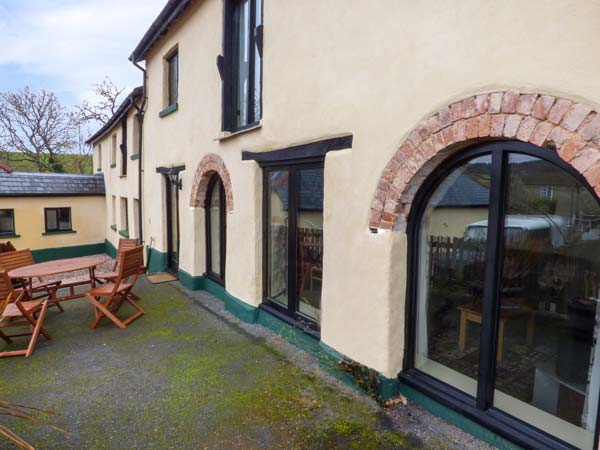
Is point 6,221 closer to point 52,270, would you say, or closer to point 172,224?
point 172,224

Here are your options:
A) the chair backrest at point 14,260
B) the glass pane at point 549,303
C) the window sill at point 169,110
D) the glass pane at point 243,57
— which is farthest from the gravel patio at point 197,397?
the window sill at point 169,110

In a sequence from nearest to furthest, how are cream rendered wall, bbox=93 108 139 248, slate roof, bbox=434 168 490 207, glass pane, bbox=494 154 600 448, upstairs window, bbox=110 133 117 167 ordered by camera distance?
1. glass pane, bbox=494 154 600 448
2. slate roof, bbox=434 168 490 207
3. cream rendered wall, bbox=93 108 139 248
4. upstairs window, bbox=110 133 117 167

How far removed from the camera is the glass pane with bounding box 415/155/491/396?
307 centimetres

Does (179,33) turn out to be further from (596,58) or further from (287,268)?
(596,58)

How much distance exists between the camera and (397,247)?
3438mm

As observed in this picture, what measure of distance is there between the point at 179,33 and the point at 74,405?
739cm

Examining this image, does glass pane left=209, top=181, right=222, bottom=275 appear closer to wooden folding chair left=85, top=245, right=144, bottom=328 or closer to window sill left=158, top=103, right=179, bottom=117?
wooden folding chair left=85, top=245, right=144, bottom=328

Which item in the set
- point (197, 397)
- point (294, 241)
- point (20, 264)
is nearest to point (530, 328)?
point (294, 241)

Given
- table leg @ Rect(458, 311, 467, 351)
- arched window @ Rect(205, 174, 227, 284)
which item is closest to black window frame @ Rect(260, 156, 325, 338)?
table leg @ Rect(458, 311, 467, 351)

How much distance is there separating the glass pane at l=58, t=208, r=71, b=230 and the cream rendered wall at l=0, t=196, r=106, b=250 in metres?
0.16

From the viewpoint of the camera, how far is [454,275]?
327cm

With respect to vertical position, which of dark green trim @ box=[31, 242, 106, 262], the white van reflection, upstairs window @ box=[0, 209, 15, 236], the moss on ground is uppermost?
the white van reflection

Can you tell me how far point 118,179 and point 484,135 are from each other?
47.1 feet

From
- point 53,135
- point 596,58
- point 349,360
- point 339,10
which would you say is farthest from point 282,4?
point 53,135
